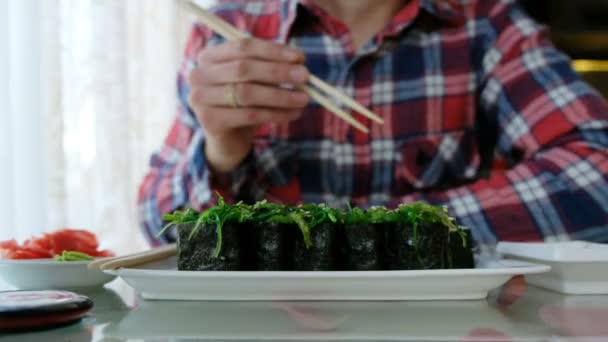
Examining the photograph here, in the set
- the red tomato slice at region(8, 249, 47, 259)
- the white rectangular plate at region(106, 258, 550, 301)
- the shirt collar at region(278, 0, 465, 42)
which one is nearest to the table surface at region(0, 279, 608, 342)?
the white rectangular plate at region(106, 258, 550, 301)

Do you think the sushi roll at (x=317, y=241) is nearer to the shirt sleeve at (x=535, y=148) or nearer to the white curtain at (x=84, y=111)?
the shirt sleeve at (x=535, y=148)

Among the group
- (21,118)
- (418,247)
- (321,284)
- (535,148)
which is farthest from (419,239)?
(21,118)

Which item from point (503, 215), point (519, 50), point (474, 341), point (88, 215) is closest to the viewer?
point (474, 341)

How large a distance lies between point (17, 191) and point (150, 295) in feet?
3.23

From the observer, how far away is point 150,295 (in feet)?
1.77

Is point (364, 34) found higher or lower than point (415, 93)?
higher

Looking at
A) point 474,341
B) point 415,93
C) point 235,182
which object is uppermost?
point 415,93

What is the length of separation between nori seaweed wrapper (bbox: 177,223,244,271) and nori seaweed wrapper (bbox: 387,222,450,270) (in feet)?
0.46

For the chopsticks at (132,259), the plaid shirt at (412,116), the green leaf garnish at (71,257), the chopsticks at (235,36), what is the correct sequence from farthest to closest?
the plaid shirt at (412,116), the chopsticks at (235,36), the green leaf garnish at (71,257), the chopsticks at (132,259)

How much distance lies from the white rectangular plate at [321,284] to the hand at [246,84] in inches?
17.3

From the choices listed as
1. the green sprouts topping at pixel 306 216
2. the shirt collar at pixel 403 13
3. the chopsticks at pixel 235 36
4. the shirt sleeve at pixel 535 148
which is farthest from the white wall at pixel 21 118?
the green sprouts topping at pixel 306 216

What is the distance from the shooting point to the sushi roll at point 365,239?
590 millimetres

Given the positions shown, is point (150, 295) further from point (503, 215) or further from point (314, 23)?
point (314, 23)

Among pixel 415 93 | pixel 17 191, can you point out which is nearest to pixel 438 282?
pixel 415 93
